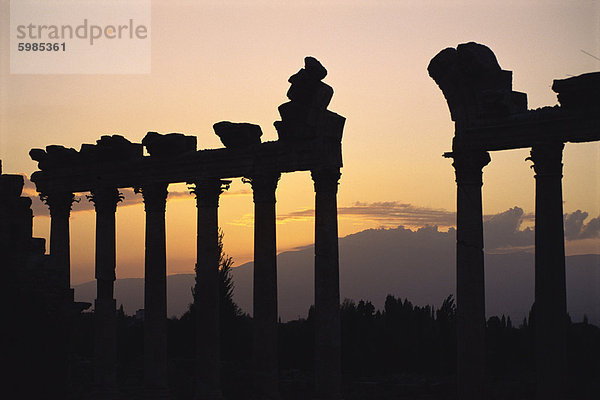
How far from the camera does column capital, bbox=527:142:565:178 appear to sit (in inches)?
1146

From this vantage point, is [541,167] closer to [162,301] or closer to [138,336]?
[162,301]

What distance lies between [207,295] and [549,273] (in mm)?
13834

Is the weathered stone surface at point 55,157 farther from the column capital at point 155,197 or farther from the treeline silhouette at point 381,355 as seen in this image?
the treeline silhouette at point 381,355

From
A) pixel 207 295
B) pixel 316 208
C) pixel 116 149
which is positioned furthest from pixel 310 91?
pixel 116 149

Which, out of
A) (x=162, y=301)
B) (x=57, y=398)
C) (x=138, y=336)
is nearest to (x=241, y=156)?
(x=162, y=301)

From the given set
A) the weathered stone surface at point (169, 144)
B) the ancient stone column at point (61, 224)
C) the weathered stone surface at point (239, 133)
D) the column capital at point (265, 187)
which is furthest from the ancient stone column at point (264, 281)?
the ancient stone column at point (61, 224)

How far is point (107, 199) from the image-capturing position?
43000 millimetres

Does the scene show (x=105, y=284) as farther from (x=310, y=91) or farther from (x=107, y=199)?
(x=310, y=91)

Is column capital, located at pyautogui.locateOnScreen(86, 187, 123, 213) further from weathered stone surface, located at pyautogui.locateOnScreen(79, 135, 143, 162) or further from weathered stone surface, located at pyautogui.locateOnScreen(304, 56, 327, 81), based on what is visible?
weathered stone surface, located at pyautogui.locateOnScreen(304, 56, 327, 81)

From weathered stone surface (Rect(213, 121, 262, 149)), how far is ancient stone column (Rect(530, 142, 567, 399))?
11040 millimetres

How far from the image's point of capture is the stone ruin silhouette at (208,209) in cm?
3297

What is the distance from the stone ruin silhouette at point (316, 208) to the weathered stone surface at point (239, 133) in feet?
0.15

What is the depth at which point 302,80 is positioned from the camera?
1318 inches

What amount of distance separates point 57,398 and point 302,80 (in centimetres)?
1266
